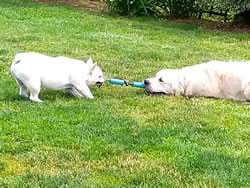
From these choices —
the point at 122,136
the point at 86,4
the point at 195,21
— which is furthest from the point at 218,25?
the point at 122,136

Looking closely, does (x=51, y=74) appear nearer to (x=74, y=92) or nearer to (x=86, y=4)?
(x=74, y=92)

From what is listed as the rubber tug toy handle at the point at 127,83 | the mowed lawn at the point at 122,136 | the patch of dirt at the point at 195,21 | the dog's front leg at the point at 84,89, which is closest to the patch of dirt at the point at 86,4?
the patch of dirt at the point at 195,21

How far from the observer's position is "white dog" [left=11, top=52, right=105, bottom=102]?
22.9 ft

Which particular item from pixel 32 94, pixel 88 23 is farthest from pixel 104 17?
pixel 32 94

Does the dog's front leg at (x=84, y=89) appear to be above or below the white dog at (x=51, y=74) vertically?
below

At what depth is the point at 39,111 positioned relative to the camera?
6711 mm

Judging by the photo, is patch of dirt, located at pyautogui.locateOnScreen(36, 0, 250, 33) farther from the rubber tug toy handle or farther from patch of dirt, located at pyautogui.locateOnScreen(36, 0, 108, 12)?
the rubber tug toy handle

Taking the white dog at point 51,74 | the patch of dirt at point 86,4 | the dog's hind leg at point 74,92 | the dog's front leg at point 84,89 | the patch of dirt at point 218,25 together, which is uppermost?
the white dog at point 51,74

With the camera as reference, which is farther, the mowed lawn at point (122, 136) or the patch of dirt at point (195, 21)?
the patch of dirt at point (195, 21)

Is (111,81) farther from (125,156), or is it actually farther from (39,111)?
(125,156)

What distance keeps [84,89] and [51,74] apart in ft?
1.77

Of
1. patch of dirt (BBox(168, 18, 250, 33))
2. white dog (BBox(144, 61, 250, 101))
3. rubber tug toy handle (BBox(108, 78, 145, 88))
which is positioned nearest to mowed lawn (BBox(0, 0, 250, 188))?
rubber tug toy handle (BBox(108, 78, 145, 88))

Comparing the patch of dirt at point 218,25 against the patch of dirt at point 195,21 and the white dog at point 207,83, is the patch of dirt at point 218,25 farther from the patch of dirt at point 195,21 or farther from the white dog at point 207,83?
the white dog at point 207,83

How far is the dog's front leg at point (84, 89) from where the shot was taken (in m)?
7.38
